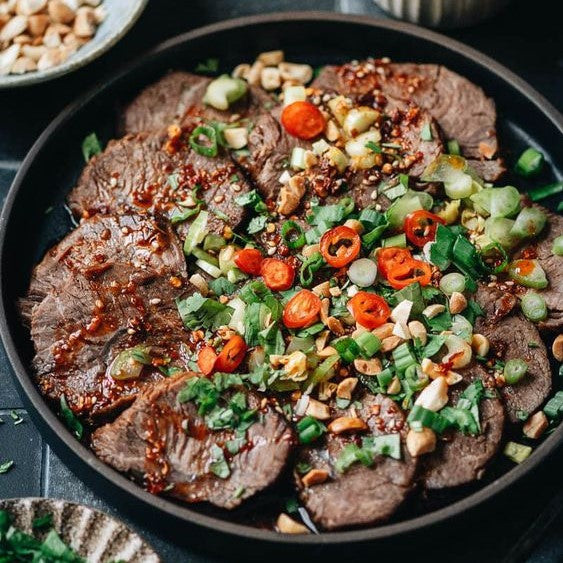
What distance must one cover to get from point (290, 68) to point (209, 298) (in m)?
1.58

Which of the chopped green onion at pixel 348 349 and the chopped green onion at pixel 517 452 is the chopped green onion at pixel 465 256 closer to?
the chopped green onion at pixel 348 349

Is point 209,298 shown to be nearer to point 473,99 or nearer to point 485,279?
point 485,279

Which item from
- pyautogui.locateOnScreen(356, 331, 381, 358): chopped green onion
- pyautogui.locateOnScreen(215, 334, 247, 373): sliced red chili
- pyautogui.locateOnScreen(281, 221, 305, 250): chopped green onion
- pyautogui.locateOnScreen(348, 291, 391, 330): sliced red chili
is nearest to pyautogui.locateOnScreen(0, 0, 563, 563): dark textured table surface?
pyautogui.locateOnScreen(215, 334, 247, 373): sliced red chili

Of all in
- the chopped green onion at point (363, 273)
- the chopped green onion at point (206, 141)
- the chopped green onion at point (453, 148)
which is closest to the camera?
the chopped green onion at point (363, 273)

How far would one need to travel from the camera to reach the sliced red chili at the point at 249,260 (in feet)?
15.4

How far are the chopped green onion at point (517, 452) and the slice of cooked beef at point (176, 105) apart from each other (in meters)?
2.28

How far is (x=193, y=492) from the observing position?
167 inches

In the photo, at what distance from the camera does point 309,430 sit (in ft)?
14.1

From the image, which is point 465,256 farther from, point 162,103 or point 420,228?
point 162,103

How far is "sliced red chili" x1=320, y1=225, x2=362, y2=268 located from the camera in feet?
15.3

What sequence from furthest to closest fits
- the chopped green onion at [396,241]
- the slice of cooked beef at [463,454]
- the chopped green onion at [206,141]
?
the chopped green onion at [206,141] < the chopped green onion at [396,241] < the slice of cooked beef at [463,454]

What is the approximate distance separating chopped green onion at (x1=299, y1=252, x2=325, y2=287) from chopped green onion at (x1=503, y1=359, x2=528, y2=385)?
1046 millimetres

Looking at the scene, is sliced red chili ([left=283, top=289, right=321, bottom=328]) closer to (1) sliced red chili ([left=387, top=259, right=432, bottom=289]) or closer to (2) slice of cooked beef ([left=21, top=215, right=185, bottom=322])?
(1) sliced red chili ([left=387, top=259, right=432, bottom=289])

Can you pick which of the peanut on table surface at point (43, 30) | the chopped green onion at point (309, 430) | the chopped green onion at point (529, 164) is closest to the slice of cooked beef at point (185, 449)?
the chopped green onion at point (309, 430)
